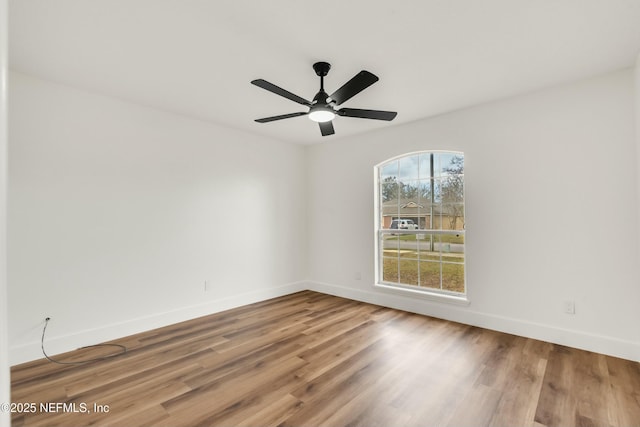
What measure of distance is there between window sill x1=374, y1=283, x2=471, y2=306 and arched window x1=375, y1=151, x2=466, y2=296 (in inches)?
2.4

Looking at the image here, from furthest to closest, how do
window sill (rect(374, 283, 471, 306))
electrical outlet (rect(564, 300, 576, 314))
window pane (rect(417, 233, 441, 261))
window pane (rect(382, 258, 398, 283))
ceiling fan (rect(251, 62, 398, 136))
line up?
1. window pane (rect(382, 258, 398, 283))
2. window pane (rect(417, 233, 441, 261))
3. window sill (rect(374, 283, 471, 306))
4. electrical outlet (rect(564, 300, 576, 314))
5. ceiling fan (rect(251, 62, 398, 136))

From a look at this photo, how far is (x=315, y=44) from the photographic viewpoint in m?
2.27

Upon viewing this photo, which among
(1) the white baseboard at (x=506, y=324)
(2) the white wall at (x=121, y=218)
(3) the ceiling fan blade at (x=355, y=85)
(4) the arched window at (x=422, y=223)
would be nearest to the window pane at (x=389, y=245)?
(4) the arched window at (x=422, y=223)

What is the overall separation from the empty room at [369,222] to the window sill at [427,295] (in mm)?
25

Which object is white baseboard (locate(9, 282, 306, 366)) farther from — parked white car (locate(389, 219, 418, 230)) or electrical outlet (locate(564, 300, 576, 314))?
electrical outlet (locate(564, 300, 576, 314))

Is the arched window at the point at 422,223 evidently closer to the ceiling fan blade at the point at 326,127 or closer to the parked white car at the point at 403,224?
the parked white car at the point at 403,224

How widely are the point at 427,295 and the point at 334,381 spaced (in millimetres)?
2053

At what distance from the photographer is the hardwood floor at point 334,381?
1.93 metres

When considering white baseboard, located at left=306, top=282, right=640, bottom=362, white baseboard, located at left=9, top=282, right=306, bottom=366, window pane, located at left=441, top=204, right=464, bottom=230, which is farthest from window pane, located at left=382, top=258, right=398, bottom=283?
white baseboard, located at left=9, top=282, right=306, bottom=366

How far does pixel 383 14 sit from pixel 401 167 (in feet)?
8.59

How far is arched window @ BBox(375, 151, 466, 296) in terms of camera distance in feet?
12.6

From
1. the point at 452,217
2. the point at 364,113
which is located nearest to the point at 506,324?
the point at 452,217

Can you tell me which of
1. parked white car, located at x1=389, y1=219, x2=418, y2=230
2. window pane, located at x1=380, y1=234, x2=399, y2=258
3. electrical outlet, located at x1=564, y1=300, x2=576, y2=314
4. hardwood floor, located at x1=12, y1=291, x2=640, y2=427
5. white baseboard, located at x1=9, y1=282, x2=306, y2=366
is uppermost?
parked white car, located at x1=389, y1=219, x2=418, y2=230

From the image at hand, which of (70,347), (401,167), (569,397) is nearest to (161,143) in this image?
(70,347)
